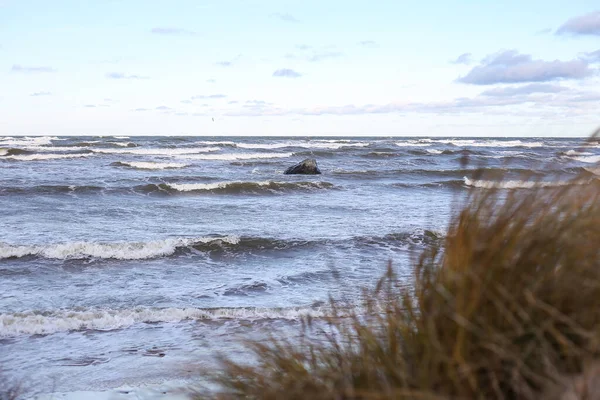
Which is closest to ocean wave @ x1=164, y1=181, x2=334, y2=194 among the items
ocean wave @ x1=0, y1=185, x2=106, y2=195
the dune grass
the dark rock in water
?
ocean wave @ x1=0, y1=185, x2=106, y2=195

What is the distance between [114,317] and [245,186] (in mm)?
17785

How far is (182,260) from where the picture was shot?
1132 cm

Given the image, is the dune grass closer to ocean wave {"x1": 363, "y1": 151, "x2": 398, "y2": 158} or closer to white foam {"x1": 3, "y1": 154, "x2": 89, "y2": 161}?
white foam {"x1": 3, "y1": 154, "x2": 89, "y2": 161}

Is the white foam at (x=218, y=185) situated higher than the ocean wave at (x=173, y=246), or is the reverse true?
the ocean wave at (x=173, y=246)

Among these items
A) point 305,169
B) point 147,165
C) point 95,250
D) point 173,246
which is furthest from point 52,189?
point 173,246

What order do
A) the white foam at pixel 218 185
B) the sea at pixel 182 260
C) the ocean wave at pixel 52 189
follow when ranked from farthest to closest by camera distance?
1. the white foam at pixel 218 185
2. the ocean wave at pixel 52 189
3. the sea at pixel 182 260

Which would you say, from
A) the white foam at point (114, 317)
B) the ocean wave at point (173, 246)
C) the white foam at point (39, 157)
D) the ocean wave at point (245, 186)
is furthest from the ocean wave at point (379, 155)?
the white foam at point (114, 317)

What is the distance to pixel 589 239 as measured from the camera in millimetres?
2668

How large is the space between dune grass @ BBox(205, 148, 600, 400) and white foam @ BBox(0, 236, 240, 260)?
354 inches

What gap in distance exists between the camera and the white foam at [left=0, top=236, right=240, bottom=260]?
37.4ft

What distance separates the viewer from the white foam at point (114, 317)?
7.33 meters

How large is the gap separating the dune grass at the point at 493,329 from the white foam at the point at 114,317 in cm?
462

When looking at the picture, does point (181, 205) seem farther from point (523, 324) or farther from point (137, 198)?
point (523, 324)

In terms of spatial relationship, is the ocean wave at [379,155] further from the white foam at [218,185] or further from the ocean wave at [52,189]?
the ocean wave at [52,189]
